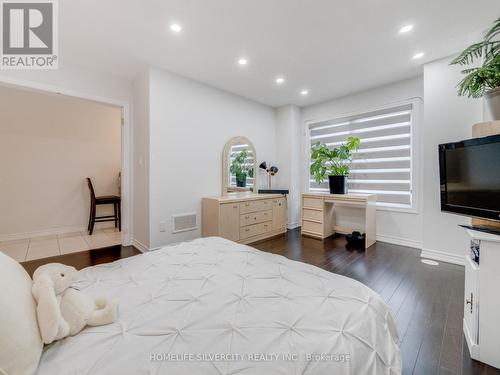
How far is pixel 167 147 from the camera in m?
3.20

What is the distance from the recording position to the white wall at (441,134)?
2.69m

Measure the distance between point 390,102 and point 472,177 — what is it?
2321mm

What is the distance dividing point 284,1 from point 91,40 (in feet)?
7.04

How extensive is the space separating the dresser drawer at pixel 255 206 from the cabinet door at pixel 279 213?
0.17m

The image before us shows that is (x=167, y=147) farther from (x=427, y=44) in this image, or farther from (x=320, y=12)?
(x=427, y=44)

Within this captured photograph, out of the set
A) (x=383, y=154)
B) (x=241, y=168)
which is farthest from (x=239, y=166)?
(x=383, y=154)

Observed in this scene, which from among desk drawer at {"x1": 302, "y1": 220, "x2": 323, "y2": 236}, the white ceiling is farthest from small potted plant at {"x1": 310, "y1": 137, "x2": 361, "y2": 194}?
the white ceiling

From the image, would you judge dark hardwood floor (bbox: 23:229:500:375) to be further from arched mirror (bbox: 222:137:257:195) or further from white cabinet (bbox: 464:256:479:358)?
arched mirror (bbox: 222:137:257:195)

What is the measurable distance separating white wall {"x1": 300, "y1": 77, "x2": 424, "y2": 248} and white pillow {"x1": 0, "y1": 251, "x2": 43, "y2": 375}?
4207mm

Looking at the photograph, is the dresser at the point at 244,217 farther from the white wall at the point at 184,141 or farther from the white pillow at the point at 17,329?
the white pillow at the point at 17,329

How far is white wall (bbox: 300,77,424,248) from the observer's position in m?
3.39

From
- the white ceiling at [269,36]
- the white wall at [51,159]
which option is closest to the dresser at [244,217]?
the white ceiling at [269,36]

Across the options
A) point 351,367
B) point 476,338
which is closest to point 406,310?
point 476,338

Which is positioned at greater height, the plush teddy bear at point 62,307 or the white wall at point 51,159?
the white wall at point 51,159
